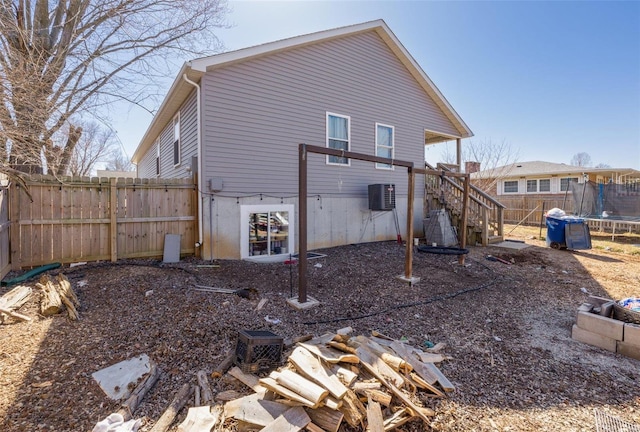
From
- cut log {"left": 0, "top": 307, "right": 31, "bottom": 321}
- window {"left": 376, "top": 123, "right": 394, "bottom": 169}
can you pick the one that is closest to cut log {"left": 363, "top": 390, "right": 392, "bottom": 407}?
cut log {"left": 0, "top": 307, "right": 31, "bottom": 321}

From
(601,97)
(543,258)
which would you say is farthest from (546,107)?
(543,258)

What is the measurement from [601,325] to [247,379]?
4.02 meters

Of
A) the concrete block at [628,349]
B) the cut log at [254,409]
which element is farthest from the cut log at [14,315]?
the concrete block at [628,349]

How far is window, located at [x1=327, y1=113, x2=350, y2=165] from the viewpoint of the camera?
27.4 feet

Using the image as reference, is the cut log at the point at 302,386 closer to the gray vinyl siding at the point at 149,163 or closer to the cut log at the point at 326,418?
the cut log at the point at 326,418

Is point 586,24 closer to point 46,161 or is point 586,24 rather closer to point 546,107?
point 546,107

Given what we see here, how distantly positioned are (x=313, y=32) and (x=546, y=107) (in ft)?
62.6

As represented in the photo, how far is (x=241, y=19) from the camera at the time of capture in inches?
366

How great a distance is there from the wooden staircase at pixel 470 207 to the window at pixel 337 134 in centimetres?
388

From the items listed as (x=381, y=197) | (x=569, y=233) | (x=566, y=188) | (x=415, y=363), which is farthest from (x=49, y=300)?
(x=566, y=188)

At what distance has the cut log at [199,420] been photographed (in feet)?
6.51

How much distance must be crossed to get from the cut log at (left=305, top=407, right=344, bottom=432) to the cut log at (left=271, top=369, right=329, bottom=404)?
0.09 metres

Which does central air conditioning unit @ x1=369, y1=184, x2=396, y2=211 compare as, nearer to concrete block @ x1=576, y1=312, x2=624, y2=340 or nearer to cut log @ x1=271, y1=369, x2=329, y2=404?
concrete block @ x1=576, y1=312, x2=624, y2=340

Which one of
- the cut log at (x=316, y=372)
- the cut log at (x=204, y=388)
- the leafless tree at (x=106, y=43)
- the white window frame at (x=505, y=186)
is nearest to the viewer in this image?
the cut log at (x=316, y=372)
